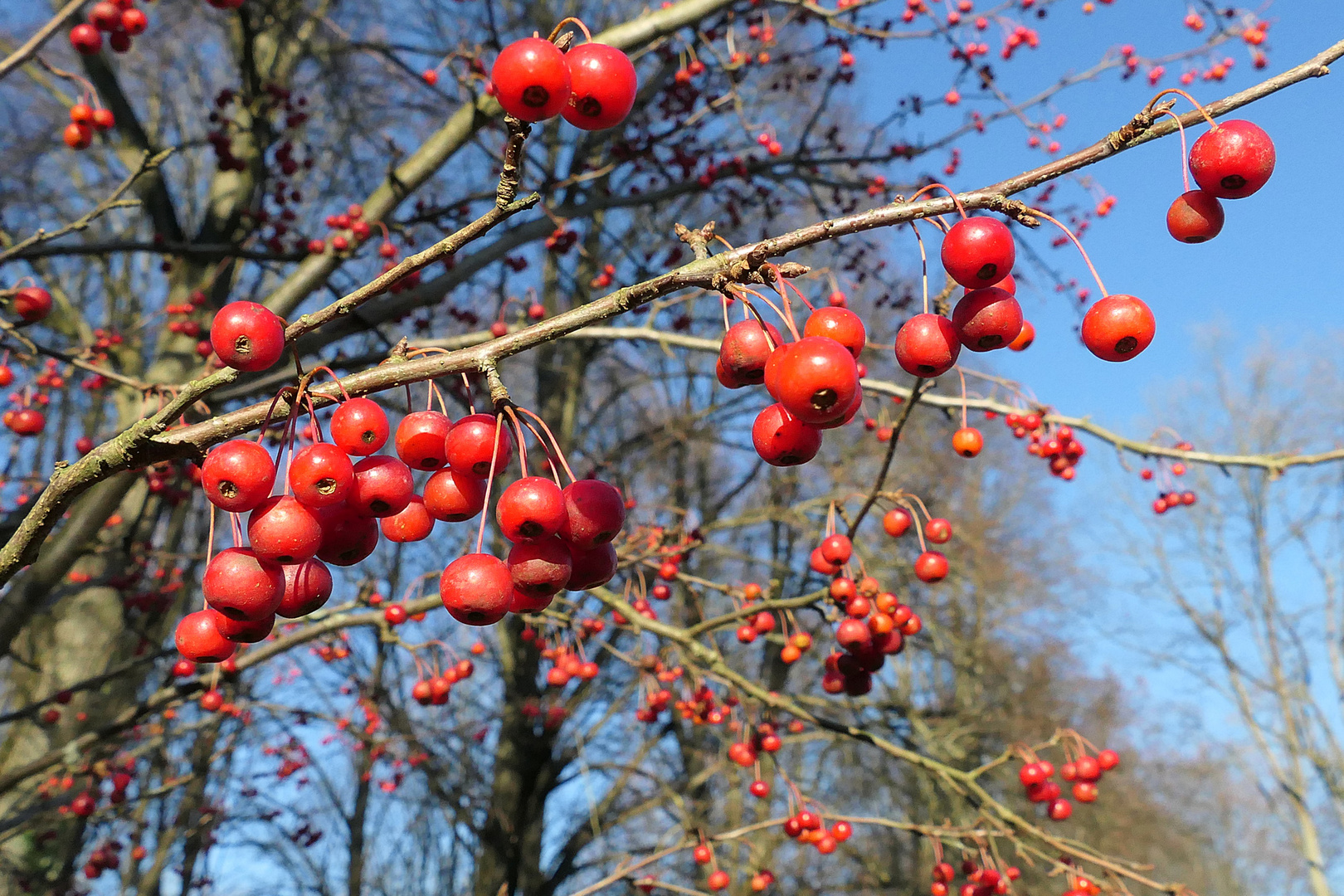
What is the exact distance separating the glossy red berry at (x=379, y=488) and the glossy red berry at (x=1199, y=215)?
59.7 inches

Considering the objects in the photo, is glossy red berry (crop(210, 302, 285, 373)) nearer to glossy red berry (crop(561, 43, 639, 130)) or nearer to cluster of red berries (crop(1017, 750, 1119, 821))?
glossy red berry (crop(561, 43, 639, 130))

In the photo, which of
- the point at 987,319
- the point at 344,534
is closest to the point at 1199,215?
the point at 987,319

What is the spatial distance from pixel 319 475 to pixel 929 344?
1132 mm

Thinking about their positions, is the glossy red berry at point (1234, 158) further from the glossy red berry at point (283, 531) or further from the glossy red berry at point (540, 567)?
the glossy red berry at point (283, 531)

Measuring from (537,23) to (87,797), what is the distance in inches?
303

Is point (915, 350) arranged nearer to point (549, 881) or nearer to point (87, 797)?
point (87, 797)

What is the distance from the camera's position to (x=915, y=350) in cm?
153

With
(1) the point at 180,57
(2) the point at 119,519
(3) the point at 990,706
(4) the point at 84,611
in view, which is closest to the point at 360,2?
(1) the point at 180,57

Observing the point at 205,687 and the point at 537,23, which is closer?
the point at 205,687

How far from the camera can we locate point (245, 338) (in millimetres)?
1497

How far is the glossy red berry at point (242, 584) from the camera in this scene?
1.46m

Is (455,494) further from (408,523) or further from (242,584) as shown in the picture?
(242,584)

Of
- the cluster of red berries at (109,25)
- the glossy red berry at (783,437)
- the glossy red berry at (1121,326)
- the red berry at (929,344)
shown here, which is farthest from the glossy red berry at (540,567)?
the cluster of red berries at (109,25)

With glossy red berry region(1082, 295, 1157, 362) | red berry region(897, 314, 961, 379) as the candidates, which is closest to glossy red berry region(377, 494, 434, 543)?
red berry region(897, 314, 961, 379)
